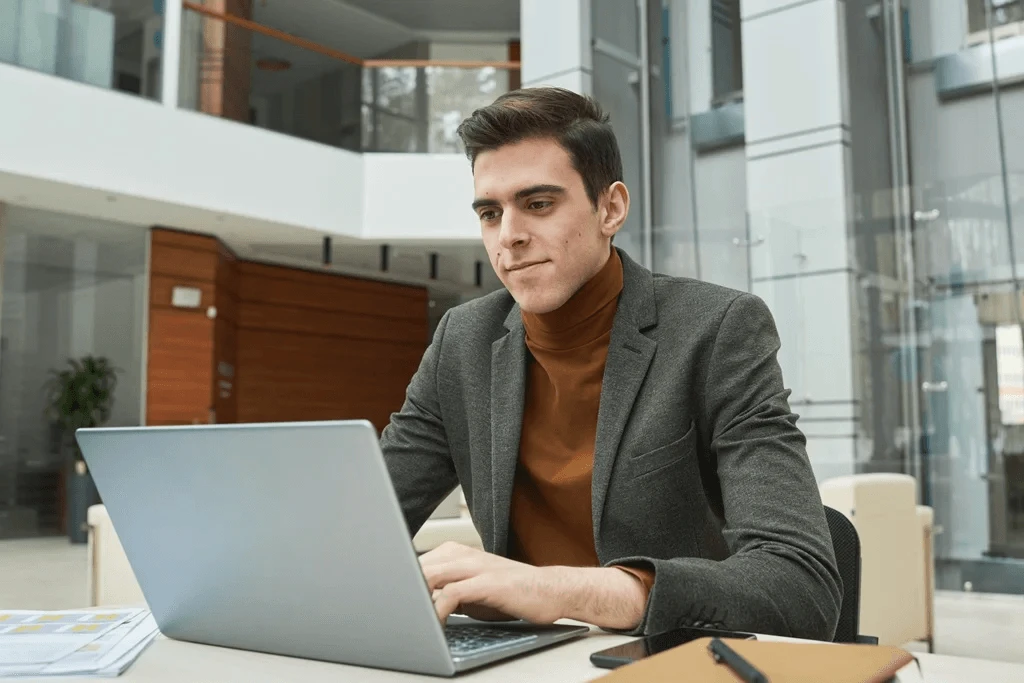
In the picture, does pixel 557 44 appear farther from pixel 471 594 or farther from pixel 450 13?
pixel 471 594

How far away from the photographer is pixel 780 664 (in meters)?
0.72

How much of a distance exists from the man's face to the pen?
74 centimetres

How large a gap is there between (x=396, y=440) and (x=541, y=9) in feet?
25.5

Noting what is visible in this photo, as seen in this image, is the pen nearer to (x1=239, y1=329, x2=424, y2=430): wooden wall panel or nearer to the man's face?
the man's face

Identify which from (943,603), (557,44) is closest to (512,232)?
(943,603)

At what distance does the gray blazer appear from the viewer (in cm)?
107

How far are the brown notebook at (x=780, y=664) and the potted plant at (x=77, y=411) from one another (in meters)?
9.09

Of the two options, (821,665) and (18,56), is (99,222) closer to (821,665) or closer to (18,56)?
(18,56)

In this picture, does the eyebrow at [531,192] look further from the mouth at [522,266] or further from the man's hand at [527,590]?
the man's hand at [527,590]

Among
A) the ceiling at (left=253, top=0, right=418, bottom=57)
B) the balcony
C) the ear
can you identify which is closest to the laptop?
the ear

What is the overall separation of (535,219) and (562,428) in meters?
0.32

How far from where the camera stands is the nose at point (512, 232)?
53.7 inches

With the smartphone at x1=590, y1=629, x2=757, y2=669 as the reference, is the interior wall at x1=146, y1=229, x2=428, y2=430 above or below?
above

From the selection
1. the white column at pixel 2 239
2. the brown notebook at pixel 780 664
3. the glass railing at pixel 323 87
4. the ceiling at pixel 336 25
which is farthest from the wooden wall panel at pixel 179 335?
the brown notebook at pixel 780 664
